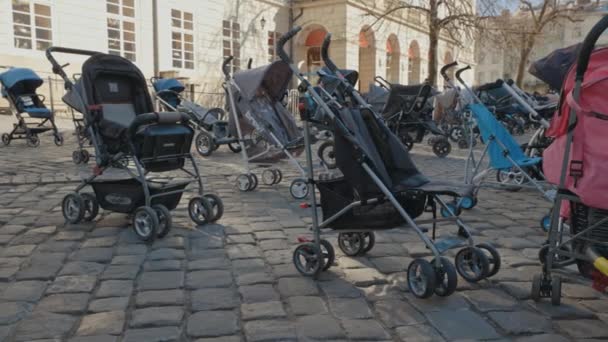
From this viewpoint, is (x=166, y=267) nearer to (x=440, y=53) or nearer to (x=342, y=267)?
(x=342, y=267)

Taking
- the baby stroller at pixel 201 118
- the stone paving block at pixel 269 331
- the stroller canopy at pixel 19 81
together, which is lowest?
the stone paving block at pixel 269 331

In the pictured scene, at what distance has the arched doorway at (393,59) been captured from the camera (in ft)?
105

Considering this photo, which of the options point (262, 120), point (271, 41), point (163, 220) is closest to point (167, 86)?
point (262, 120)

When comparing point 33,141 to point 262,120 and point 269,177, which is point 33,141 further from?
point 262,120

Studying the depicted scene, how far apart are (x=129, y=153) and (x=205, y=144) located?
6380 mm

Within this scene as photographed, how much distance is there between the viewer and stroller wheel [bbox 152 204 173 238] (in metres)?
4.64

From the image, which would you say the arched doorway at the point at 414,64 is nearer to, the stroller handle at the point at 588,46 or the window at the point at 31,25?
the window at the point at 31,25

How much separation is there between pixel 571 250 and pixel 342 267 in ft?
4.97

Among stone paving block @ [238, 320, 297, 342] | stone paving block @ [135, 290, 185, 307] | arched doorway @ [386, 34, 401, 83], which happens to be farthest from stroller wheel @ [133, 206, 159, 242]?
arched doorway @ [386, 34, 401, 83]

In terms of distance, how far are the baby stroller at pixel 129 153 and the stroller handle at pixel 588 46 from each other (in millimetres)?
3239

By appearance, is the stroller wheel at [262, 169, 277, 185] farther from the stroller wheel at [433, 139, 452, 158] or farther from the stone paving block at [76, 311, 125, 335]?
the stroller wheel at [433, 139, 452, 158]

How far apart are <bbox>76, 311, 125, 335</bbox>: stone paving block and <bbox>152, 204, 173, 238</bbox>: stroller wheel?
1.58 m

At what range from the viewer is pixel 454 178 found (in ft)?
27.5

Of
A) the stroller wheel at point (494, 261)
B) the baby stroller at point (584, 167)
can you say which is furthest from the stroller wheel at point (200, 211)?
the baby stroller at point (584, 167)
